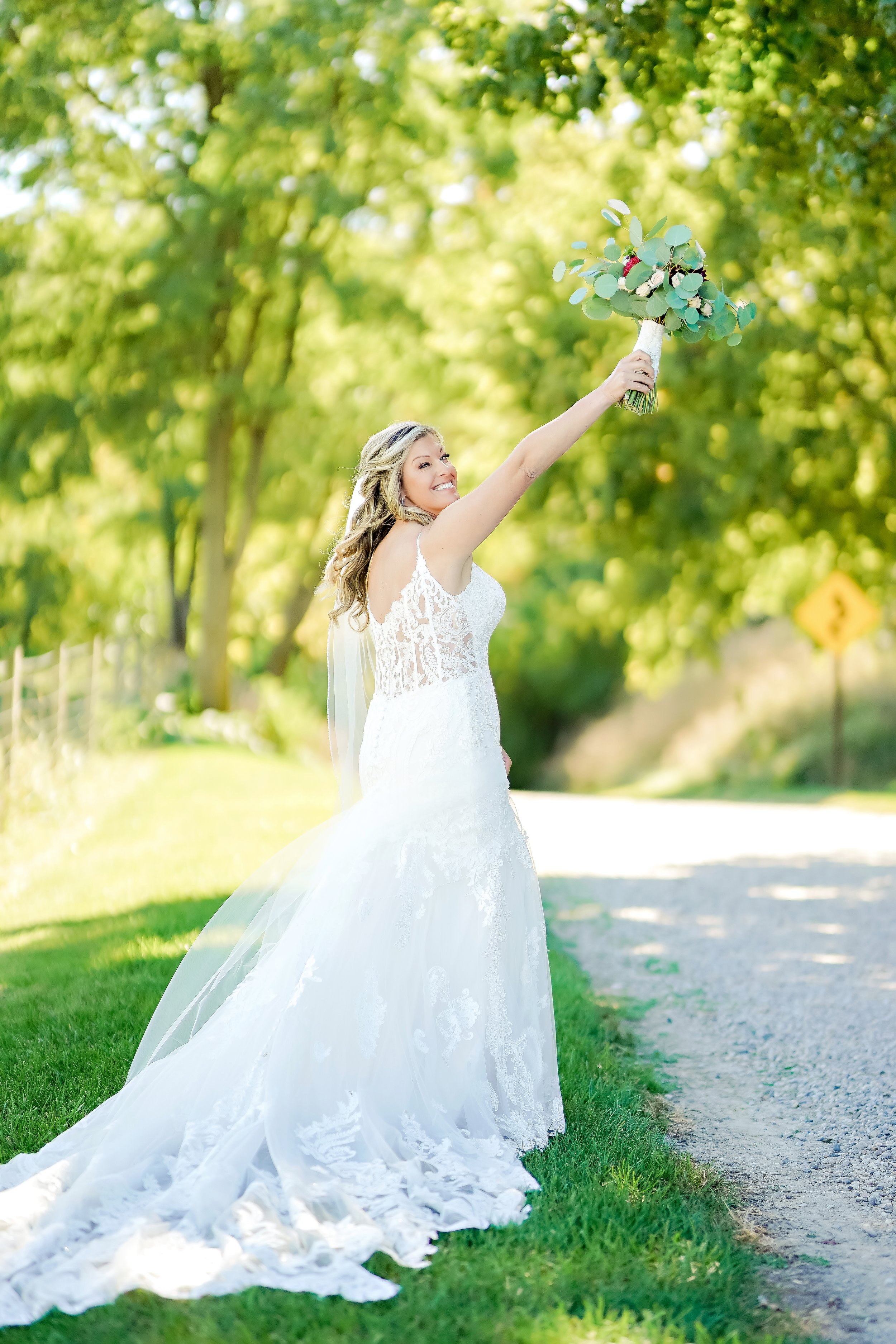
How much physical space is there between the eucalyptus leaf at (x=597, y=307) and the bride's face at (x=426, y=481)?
0.79 m

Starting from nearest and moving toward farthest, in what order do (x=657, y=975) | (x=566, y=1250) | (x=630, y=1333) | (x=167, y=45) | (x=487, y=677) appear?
(x=630, y=1333) → (x=566, y=1250) → (x=487, y=677) → (x=657, y=975) → (x=167, y=45)

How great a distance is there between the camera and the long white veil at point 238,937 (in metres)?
4.61

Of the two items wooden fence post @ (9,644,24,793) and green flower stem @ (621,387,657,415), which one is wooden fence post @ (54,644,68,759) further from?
green flower stem @ (621,387,657,415)

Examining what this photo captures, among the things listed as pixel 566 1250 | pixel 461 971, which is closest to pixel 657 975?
pixel 461 971

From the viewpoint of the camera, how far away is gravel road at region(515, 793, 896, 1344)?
398 cm

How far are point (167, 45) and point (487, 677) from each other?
16.6 m

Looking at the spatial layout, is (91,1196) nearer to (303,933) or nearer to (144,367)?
(303,933)

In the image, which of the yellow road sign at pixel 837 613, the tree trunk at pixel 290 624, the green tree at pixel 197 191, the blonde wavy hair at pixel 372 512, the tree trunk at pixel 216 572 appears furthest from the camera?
the tree trunk at pixel 290 624

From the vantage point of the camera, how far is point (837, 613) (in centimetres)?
1953

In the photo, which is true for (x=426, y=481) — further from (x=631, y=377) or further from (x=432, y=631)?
(x=631, y=377)

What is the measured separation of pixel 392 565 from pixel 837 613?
52.8ft

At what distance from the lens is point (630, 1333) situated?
3.19 m

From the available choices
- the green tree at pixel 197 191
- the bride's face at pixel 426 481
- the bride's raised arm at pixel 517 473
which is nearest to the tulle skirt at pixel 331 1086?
the bride's raised arm at pixel 517 473

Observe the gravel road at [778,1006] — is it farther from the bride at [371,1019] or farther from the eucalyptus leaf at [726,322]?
the eucalyptus leaf at [726,322]
